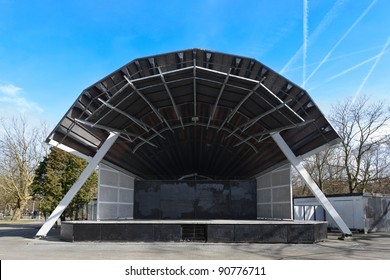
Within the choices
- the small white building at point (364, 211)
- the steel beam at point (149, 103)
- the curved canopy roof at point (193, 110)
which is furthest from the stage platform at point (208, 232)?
the small white building at point (364, 211)

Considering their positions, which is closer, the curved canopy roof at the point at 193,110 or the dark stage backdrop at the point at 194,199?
the curved canopy roof at the point at 193,110

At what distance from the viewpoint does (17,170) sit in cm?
5609

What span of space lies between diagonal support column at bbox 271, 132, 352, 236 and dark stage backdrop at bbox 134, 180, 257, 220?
11.2m

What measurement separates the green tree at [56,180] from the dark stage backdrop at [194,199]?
7283mm

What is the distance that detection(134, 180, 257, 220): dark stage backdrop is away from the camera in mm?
33906

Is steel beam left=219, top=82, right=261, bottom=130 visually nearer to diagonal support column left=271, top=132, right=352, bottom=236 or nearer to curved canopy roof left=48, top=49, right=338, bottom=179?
curved canopy roof left=48, top=49, right=338, bottom=179

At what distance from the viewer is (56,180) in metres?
35.9

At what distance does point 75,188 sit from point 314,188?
1447 cm

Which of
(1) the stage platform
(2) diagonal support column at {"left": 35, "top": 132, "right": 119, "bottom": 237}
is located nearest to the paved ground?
(1) the stage platform

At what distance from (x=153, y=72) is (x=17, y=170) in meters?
43.8

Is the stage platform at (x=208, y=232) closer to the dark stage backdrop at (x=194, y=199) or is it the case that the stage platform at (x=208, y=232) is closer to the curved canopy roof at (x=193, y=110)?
the curved canopy roof at (x=193, y=110)

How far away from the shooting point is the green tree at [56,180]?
35.9 m

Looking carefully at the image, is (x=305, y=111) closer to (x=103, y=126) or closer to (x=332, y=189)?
(x=103, y=126)
